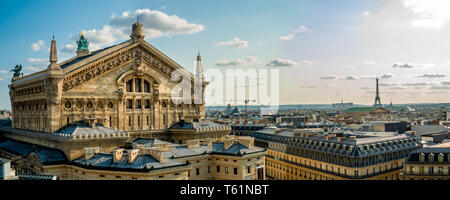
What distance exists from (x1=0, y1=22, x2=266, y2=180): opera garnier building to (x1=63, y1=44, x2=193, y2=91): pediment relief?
0.16 meters

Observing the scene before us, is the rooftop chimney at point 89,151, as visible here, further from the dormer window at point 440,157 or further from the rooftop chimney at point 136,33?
the dormer window at point 440,157

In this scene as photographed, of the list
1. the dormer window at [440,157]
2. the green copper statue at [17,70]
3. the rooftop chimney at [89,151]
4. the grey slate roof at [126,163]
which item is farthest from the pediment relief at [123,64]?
the dormer window at [440,157]

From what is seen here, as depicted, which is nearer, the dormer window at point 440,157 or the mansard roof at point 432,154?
the dormer window at point 440,157

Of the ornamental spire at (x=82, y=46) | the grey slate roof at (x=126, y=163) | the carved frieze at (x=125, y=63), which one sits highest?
the ornamental spire at (x=82, y=46)

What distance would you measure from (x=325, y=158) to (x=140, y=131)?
41720 mm

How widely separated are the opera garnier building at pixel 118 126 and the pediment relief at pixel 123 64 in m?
0.16

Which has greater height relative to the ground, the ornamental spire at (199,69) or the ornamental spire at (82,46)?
the ornamental spire at (82,46)

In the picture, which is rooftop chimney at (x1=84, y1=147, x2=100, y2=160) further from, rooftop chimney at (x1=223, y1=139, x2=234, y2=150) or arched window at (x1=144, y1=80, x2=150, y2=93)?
rooftop chimney at (x1=223, y1=139, x2=234, y2=150)

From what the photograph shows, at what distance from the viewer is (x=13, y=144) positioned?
75562 mm

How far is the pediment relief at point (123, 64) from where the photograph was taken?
6456cm

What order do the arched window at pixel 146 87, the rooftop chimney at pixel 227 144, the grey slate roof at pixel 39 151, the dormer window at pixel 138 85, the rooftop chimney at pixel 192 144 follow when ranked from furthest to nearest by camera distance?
the arched window at pixel 146 87
the dormer window at pixel 138 85
the rooftop chimney at pixel 192 144
the rooftop chimney at pixel 227 144
the grey slate roof at pixel 39 151

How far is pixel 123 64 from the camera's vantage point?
7044cm
